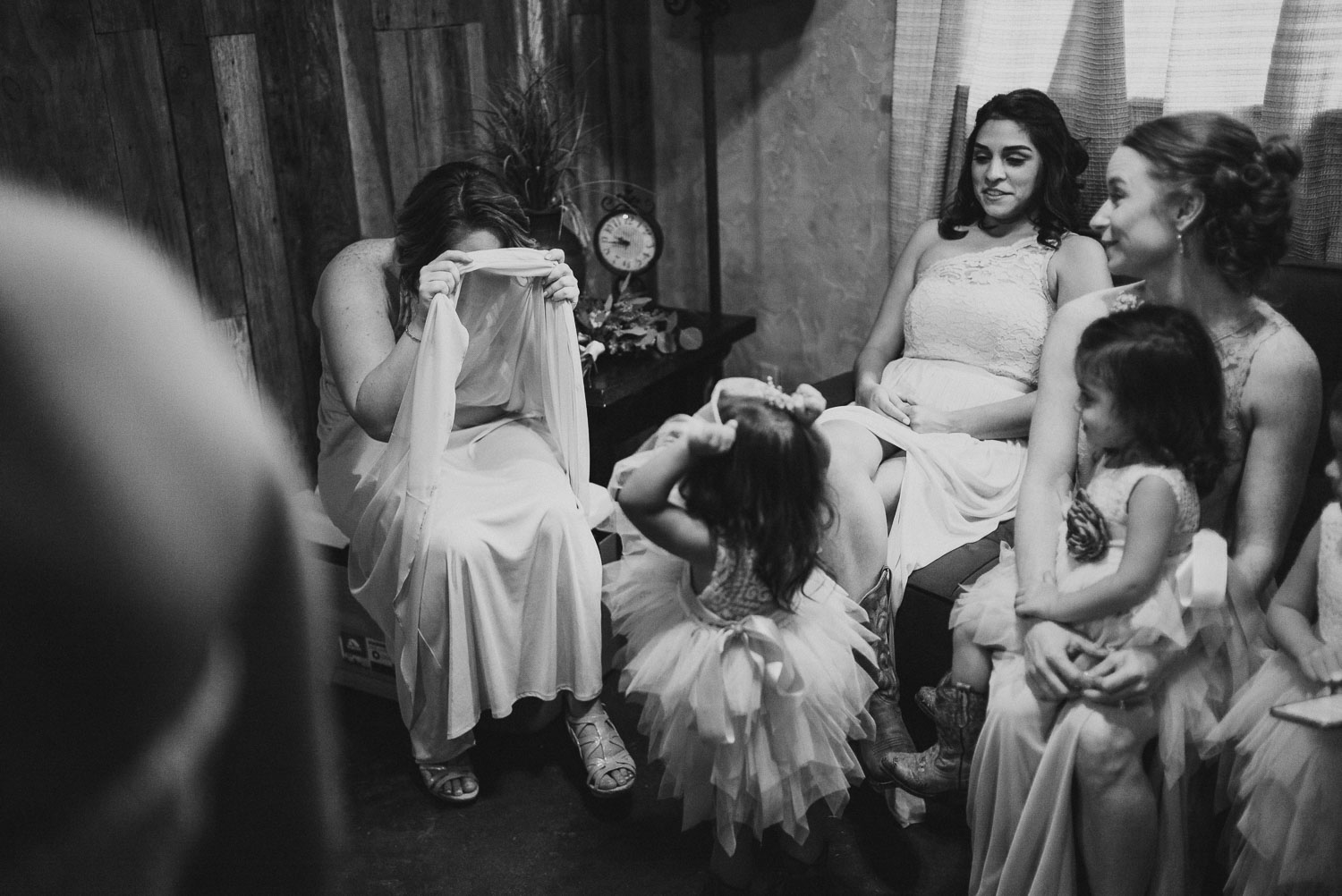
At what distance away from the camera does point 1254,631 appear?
6.11 ft

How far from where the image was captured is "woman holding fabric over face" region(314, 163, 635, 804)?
2.23 meters

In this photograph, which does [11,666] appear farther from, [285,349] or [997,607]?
[285,349]

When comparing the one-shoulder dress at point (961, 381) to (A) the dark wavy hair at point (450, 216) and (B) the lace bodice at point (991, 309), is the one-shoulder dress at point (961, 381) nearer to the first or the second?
Result: (B) the lace bodice at point (991, 309)

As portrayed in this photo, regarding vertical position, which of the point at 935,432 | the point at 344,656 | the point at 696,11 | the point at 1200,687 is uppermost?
the point at 696,11

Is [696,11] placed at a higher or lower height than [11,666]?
higher

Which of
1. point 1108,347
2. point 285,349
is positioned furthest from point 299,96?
point 1108,347

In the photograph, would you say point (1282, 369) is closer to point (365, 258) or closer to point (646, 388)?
point (646, 388)

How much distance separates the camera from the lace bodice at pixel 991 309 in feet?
8.38

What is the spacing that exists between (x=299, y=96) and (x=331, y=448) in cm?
91

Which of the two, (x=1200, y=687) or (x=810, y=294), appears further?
(x=810, y=294)

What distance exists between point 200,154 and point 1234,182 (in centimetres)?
219

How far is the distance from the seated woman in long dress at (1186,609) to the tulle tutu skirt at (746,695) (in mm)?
276

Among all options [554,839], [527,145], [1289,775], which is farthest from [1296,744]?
[527,145]

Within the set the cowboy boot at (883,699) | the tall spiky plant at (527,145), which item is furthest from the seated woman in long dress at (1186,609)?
the tall spiky plant at (527,145)
